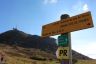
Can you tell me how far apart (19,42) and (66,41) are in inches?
6476

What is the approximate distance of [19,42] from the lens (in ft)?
560

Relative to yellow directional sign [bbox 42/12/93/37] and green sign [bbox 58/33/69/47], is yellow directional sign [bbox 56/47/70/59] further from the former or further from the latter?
yellow directional sign [bbox 42/12/93/37]

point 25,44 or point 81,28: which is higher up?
point 25,44

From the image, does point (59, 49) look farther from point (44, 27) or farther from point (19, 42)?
point (19, 42)

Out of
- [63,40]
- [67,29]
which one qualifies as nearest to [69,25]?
[67,29]

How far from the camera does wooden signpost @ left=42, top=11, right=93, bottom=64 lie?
24.3 feet

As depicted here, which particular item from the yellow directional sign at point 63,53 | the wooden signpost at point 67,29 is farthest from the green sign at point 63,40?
the yellow directional sign at point 63,53

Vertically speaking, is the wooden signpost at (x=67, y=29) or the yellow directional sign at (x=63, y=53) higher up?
the wooden signpost at (x=67, y=29)

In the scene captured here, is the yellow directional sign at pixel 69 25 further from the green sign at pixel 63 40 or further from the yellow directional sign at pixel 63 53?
the yellow directional sign at pixel 63 53

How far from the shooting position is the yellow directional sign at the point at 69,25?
734 cm

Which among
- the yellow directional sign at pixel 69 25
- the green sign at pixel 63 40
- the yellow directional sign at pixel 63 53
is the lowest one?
the yellow directional sign at pixel 63 53

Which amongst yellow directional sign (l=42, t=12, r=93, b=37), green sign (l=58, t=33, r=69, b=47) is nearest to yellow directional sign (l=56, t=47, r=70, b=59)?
green sign (l=58, t=33, r=69, b=47)

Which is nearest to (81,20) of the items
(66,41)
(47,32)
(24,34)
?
(66,41)

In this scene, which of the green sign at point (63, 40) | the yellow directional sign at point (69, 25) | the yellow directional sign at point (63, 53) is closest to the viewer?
the yellow directional sign at point (69, 25)
